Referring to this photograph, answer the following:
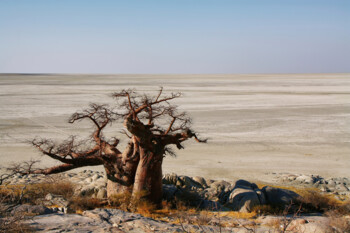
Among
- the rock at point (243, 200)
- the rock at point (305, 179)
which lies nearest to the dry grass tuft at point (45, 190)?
the rock at point (243, 200)

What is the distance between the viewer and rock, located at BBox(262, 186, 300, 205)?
9.84m

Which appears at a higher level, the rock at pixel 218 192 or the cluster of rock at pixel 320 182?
the rock at pixel 218 192

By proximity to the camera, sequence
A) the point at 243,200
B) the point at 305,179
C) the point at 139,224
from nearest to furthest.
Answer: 1. the point at 139,224
2. the point at 243,200
3. the point at 305,179

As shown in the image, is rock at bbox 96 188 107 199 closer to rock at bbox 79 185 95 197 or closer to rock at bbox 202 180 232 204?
rock at bbox 79 185 95 197

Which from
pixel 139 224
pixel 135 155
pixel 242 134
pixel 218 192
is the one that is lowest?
pixel 218 192

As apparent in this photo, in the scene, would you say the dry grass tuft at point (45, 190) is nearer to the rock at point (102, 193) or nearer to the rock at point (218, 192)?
the rock at point (102, 193)

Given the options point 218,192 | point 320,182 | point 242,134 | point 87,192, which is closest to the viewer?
point 87,192

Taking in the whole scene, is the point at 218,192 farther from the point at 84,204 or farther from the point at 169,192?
the point at 84,204

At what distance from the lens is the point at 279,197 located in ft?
32.7

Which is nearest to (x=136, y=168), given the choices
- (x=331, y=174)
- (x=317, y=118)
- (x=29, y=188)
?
(x=29, y=188)

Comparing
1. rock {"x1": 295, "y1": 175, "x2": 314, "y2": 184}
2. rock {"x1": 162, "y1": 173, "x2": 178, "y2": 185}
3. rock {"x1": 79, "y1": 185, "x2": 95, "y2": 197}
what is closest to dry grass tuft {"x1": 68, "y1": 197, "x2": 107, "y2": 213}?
rock {"x1": 79, "y1": 185, "x2": 95, "y2": 197}

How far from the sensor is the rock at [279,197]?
9836 mm

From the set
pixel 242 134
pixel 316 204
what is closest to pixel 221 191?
pixel 316 204

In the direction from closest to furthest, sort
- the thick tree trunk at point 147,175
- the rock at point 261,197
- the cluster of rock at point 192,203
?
1. the cluster of rock at point 192,203
2. the thick tree trunk at point 147,175
3. the rock at point 261,197
